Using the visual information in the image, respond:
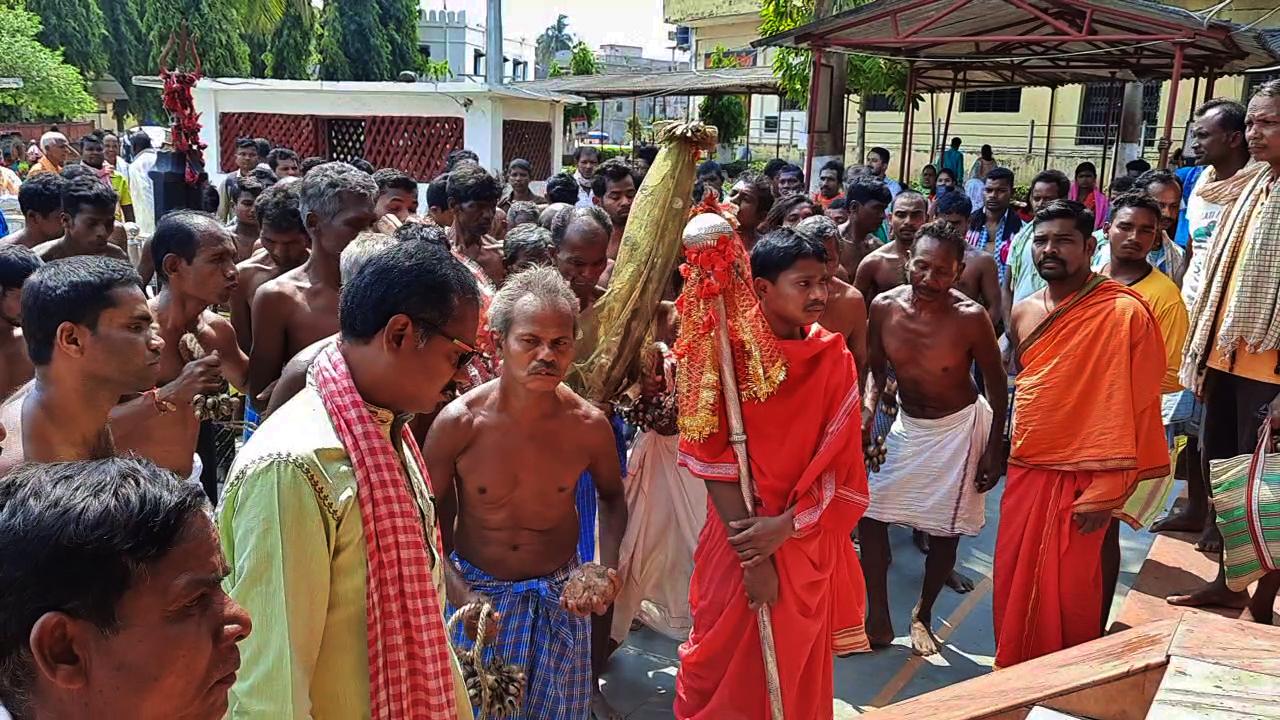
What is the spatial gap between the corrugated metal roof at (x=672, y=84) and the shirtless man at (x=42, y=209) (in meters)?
14.6

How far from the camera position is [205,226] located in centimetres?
388

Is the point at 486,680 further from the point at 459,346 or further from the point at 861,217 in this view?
the point at 861,217

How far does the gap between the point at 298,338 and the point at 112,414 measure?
0.92 metres

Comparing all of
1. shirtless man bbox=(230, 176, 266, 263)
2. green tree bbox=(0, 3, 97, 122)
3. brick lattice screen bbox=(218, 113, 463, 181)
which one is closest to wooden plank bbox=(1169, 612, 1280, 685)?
shirtless man bbox=(230, 176, 266, 263)

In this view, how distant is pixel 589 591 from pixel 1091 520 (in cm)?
232

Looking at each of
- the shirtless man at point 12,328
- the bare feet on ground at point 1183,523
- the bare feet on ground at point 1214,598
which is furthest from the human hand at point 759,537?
the bare feet on ground at point 1183,523

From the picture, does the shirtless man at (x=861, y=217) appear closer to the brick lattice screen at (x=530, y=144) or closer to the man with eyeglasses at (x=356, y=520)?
the man with eyeglasses at (x=356, y=520)

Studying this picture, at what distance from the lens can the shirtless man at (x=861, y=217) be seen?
6996 millimetres

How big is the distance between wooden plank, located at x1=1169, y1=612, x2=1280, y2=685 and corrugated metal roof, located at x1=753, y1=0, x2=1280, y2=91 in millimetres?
7575

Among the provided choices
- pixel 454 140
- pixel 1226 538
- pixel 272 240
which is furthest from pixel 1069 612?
pixel 454 140

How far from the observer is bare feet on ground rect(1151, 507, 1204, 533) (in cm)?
529

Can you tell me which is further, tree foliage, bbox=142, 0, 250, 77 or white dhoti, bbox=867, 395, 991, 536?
tree foliage, bbox=142, 0, 250, 77

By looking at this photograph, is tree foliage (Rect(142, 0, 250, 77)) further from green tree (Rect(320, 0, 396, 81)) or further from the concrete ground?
the concrete ground

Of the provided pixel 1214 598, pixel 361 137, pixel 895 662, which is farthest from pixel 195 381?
pixel 361 137
